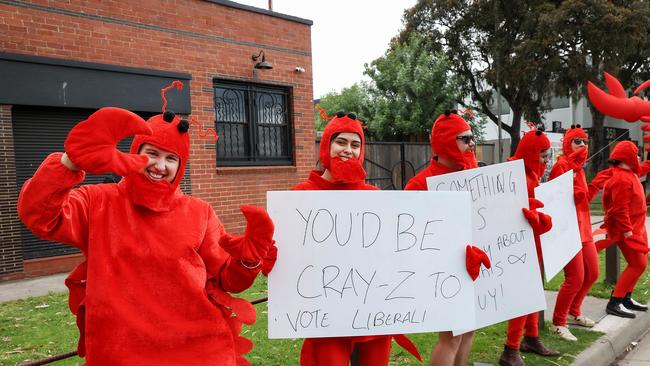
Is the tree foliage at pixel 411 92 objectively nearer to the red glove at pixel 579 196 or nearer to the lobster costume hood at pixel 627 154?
the lobster costume hood at pixel 627 154

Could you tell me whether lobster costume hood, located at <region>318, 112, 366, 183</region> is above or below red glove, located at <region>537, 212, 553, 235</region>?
above

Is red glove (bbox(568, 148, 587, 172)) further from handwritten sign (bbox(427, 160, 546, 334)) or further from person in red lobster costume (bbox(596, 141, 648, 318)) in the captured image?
handwritten sign (bbox(427, 160, 546, 334))

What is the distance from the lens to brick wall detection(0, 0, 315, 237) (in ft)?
24.9

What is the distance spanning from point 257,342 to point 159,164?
2.87 metres

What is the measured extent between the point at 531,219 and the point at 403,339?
120 cm

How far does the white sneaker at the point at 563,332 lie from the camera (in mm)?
4484

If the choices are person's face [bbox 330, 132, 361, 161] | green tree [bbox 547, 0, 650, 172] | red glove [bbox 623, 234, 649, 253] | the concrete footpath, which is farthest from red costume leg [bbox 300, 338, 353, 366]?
green tree [bbox 547, 0, 650, 172]

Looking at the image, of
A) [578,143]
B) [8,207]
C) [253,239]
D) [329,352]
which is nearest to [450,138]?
[329,352]

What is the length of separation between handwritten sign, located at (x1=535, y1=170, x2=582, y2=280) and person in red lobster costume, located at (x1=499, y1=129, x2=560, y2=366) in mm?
79

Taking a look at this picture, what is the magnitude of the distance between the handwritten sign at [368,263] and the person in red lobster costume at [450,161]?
1.76ft

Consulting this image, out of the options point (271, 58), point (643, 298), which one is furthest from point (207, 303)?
point (271, 58)

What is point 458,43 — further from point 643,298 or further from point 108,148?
point 108,148

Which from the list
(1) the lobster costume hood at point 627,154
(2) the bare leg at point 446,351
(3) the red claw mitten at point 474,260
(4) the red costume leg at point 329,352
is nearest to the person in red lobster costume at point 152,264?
Answer: (4) the red costume leg at point 329,352

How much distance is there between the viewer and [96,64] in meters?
8.00
